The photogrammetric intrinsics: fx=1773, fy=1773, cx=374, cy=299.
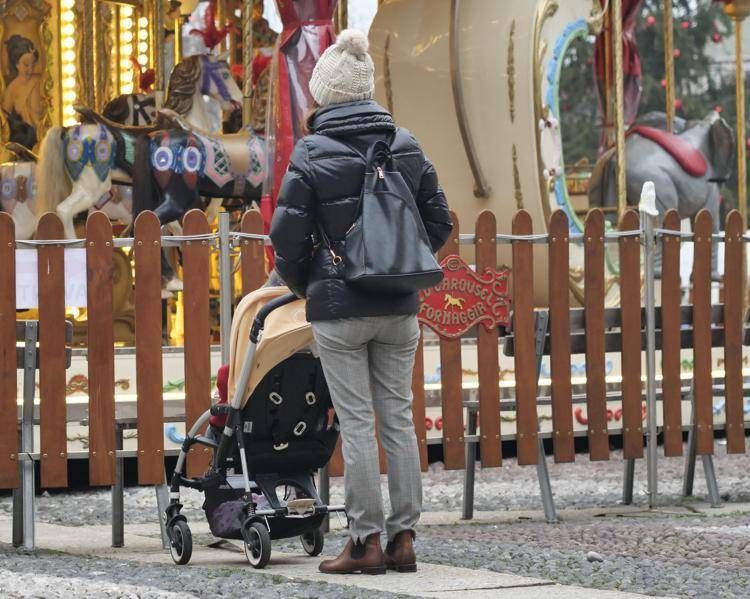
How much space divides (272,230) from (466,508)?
2859 millimetres

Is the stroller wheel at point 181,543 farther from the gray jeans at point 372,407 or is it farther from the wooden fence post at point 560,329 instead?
the wooden fence post at point 560,329

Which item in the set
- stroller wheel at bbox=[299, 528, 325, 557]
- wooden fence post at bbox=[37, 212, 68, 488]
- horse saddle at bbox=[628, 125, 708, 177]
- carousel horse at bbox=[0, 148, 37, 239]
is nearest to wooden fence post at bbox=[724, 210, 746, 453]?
stroller wheel at bbox=[299, 528, 325, 557]

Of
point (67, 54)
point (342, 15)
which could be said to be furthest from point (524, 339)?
point (67, 54)

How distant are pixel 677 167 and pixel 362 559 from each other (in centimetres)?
1103

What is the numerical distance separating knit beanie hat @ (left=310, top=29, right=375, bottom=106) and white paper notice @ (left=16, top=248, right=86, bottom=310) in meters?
1.57

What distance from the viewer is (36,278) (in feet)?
24.3

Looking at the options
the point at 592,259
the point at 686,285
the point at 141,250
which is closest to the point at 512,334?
the point at 592,259

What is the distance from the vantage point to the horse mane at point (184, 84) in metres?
14.2

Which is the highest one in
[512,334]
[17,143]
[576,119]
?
[576,119]

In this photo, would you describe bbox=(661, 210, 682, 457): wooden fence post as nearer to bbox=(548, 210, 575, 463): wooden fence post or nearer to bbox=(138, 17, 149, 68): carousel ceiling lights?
bbox=(548, 210, 575, 463): wooden fence post

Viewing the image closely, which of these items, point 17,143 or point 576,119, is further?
point 576,119

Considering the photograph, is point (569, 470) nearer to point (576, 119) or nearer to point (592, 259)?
point (592, 259)

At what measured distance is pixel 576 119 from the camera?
1586 inches

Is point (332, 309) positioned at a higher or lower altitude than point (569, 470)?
higher
